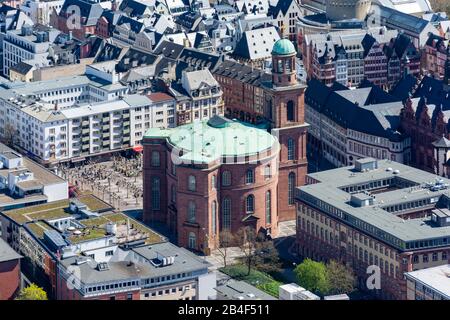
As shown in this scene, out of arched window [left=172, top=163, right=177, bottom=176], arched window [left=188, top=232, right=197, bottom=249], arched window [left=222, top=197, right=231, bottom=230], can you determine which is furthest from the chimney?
arched window [left=188, top=232, right=197, bottom=249]

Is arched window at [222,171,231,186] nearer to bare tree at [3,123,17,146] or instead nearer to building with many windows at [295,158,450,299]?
building with many windows at [295,158,450,299]

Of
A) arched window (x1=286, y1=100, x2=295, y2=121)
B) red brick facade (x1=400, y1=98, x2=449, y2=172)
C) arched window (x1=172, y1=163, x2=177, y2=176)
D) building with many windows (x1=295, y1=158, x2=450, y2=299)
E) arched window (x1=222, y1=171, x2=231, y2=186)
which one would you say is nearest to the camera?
building with many windows (x1=295, y1=158, x2=450, y2=299)

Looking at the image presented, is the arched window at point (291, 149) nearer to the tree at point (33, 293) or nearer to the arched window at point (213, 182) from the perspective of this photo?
the arched window at point (213, 182)

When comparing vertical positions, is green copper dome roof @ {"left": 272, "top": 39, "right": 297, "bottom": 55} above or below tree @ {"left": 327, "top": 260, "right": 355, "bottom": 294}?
above

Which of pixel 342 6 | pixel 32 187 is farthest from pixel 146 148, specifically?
pixel 342 6

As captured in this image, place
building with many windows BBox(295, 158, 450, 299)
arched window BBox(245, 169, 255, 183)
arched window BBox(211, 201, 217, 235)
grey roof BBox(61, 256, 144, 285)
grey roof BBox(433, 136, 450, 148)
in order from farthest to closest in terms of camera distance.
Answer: grey roof BBox(433, 136, 450, 148) < arched window BBox(245, 169, 255, 183) < arched window BBox(211, 201, 217, 235) < building with many windows BBox(295, 158, 450, 299) < grey roof BBox(61, 256, 144, 285)

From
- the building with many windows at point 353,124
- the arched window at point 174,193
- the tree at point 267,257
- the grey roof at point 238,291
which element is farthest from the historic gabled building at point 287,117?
the grey roof at point 238,291

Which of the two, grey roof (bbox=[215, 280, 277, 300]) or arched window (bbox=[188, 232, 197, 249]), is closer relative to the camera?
grey roof (bbox=[215, 280, 277, 300])

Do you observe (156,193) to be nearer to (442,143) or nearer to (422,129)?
(442,143)
